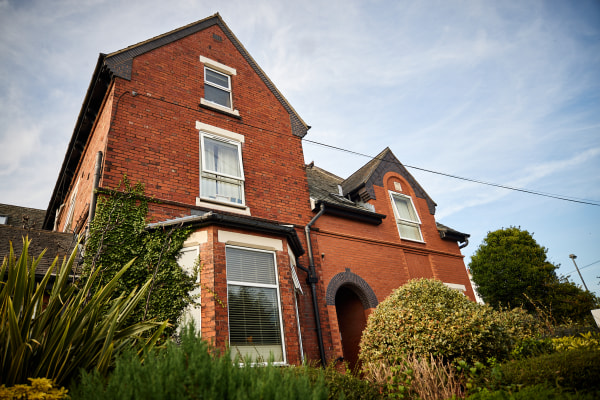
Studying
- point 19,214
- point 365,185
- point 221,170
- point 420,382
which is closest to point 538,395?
point 420,382

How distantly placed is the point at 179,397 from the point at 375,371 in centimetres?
453

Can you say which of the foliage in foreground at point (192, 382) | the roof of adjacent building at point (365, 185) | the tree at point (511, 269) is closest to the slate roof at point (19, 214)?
the roof of adjacent building at point (365, 185)

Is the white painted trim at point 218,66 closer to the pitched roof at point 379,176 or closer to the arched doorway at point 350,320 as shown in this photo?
the pitched roof at point 379,176

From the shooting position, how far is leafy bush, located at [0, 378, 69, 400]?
311cm

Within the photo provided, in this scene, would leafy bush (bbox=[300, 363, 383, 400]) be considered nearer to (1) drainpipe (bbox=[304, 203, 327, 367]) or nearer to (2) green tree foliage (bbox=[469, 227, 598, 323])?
(1) drainpipe (bbox=[304, 203, 327, 367])

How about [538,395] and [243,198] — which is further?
[243,198]

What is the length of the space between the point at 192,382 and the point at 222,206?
6.55 metres


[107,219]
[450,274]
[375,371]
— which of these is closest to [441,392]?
[375,371]

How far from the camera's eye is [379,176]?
13656 millimetres

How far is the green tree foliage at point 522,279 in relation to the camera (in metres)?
18.3

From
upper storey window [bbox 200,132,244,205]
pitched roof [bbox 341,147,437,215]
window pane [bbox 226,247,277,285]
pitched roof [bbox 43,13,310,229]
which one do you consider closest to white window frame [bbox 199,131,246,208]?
upper storey window [bbox 200,132,244,205]

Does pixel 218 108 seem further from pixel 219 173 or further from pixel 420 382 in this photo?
pixel 420 382

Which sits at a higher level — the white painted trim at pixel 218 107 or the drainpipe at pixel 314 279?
the white painted trim at pixel 218 107

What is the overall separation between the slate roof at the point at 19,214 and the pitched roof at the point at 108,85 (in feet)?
9.92
